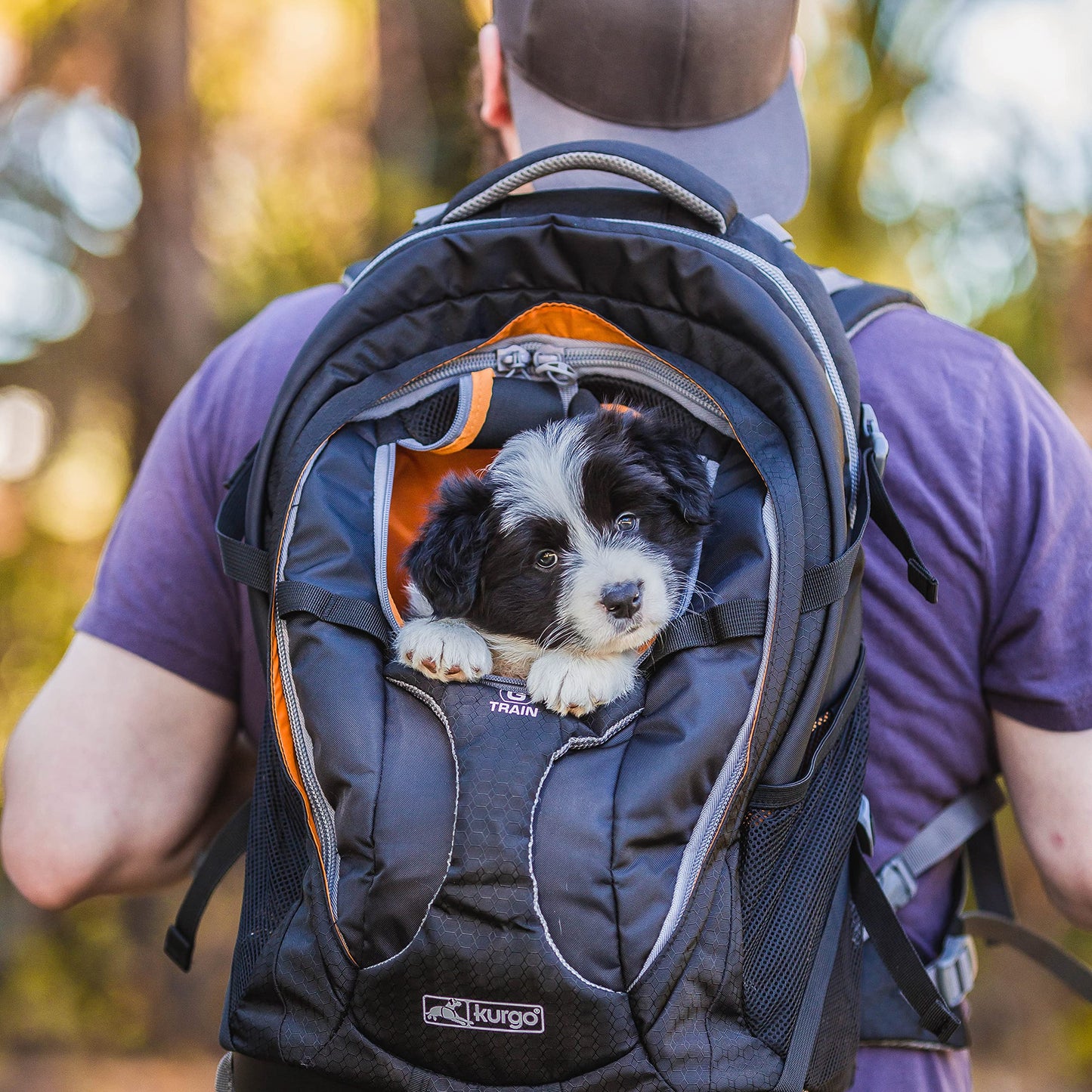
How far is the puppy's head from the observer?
2037 millimetres

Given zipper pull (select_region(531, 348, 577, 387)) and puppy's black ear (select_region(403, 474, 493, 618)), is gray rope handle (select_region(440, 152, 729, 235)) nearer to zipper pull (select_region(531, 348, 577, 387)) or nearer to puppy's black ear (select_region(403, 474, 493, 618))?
zipper pull (select_region(531, 348, 577, 387))

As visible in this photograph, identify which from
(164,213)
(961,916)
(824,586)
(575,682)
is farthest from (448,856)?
(164,213)

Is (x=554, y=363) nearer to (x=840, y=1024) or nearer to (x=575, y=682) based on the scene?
(x=575, y=682)

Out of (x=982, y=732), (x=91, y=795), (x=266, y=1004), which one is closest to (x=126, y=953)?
(x=91, y=795)

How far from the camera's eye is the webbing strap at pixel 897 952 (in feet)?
6.09

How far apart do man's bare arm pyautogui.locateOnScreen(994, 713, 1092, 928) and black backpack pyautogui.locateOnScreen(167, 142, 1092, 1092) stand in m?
0.15

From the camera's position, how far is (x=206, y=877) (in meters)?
2.23

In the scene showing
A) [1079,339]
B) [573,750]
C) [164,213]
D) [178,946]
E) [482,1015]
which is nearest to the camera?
[482,1015]

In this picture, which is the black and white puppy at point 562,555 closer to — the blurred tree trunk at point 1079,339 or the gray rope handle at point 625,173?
the gray rope handle at point 625,173

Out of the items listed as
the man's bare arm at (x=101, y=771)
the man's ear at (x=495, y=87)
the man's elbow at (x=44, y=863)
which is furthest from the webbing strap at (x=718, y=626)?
the man's elbow at (x=44, y=863)

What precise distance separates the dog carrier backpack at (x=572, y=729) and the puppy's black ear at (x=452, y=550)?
0.10m

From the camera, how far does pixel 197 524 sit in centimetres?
238

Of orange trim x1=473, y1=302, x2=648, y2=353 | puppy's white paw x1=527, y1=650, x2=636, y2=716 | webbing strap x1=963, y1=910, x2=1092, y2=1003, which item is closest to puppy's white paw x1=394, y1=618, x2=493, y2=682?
puppy's white paw x1=527, y1=650, x2=636, y2=716

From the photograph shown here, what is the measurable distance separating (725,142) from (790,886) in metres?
1.58
